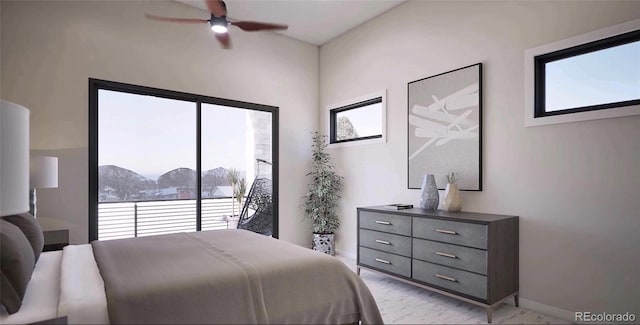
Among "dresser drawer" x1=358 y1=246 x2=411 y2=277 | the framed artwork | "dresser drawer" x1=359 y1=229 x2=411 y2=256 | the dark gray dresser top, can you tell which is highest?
the framed artwork

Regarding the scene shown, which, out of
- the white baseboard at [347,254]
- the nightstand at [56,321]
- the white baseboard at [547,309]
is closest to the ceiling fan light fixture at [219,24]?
the nightstand at [56,321]

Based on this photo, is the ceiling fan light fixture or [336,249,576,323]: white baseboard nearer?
[336,249,576,323]: white baseboard

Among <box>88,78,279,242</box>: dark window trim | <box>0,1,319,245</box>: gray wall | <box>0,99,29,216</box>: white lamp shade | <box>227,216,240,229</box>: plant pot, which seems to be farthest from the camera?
<box>227,216,240,229</box>: plant pot

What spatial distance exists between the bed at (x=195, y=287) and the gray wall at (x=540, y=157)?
1.71 m

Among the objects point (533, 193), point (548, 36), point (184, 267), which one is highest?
point (548, 36)

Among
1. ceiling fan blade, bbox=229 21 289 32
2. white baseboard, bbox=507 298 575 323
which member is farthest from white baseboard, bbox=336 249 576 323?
ceiling fan blade, bbox=229 21 289 32

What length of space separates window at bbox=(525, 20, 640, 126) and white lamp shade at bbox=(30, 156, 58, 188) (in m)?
Answer: 4.00

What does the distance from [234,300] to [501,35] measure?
312 centimetres

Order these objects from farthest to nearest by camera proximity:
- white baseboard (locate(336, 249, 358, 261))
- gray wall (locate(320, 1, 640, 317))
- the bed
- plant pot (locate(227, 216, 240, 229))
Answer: white baseboard (locate(336, 249, 358, 261)) < plant pot (locate(227, 216, 240, 229)) < gray wall (locate(320, 1, 640, 317)) < the bed

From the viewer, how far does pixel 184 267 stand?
1.81m

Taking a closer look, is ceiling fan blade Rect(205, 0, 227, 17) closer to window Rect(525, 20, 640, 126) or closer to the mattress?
the mattress

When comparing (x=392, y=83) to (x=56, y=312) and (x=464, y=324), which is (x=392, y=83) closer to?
(x=464, y=324)

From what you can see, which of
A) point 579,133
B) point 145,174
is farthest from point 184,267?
point 579,133

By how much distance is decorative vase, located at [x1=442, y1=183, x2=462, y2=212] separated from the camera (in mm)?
3234
